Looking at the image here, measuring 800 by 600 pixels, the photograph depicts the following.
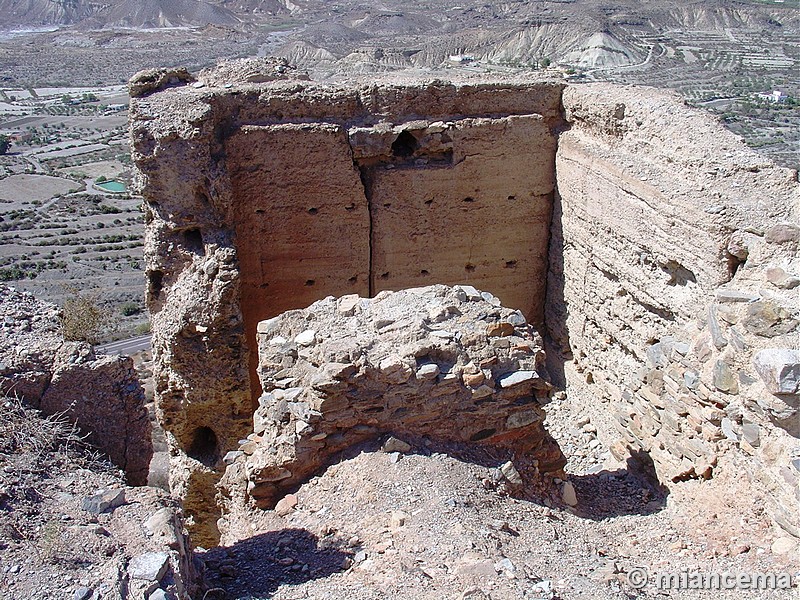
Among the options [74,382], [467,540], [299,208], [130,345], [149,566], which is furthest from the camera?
[130,345]

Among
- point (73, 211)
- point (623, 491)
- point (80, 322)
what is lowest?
point (73, 211)

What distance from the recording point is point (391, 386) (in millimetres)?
5762

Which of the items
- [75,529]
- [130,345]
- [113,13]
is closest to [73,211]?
[130,345]

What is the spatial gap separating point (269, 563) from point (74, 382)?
6.80 feet

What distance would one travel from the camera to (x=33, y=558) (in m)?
3.89

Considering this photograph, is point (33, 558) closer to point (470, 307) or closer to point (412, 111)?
point (470, 307)

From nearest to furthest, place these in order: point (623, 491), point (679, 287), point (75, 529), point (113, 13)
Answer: point (75, 529), point (623, 491), point (679, 287), point (113, 13)

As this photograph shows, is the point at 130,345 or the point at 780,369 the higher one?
the point at 780,369

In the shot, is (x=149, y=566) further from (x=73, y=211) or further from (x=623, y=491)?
(x=73, y=211)

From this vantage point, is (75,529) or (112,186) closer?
(75,529)

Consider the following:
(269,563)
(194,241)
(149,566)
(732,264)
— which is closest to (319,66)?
(194,241)

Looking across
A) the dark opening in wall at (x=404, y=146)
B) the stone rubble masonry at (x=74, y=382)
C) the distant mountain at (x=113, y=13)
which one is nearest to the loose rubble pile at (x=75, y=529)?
the stone rubble masonry at (x=74, y=382)

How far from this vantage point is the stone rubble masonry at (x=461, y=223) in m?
6.78

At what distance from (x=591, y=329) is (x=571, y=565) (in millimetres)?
4401
